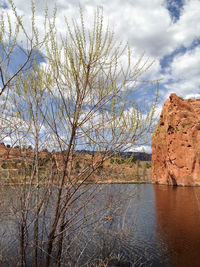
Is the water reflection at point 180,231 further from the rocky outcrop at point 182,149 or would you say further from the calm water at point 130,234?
the rocky outcrop at point 182,149

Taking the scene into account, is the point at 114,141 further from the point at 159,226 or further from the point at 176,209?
the point at 176,209

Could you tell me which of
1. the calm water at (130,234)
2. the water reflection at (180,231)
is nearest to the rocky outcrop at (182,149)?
the water reflection at (180,231)

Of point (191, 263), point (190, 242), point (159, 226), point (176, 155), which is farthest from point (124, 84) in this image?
point (176, 155)

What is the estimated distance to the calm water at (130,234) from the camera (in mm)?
5099

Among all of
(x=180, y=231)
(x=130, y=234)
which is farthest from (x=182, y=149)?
(x=130, y=234)

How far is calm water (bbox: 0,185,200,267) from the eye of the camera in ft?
16.7

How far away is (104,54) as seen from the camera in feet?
9.86

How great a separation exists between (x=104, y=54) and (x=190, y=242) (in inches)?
301

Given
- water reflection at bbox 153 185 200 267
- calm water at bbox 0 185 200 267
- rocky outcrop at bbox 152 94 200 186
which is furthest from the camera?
rocky outcrop at bbox 152 94 200 186

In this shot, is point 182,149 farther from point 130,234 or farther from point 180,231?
point 130,234

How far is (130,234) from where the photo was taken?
25.8 feet

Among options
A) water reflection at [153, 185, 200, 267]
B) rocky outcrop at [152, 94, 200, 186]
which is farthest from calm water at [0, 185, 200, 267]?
rocky outcrop at [152, 94, 200, 186]

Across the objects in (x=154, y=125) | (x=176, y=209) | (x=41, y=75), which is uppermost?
(x=41, y=75)

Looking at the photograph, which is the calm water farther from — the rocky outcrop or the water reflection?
the rocky outcrop
